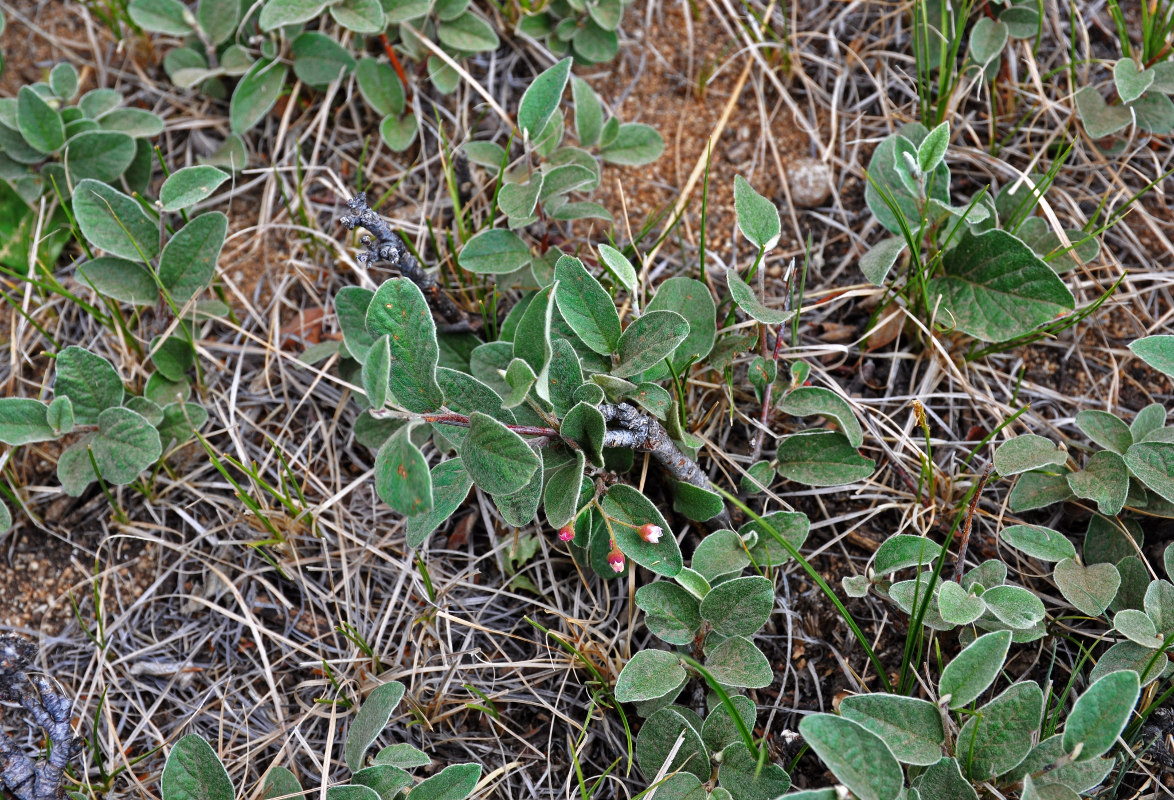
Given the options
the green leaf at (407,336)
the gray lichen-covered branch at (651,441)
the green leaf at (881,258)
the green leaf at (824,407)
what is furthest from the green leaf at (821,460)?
the green leaf at (407,336)

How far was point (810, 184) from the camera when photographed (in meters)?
2.39

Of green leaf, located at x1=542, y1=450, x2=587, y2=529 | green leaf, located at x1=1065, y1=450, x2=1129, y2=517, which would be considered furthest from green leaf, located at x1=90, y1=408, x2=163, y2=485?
green leaf, located at x1=1065, y1=450, x2=1129, y2=517

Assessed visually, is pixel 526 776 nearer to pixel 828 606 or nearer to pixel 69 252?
pixel 828 606

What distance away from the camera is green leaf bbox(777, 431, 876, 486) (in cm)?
193

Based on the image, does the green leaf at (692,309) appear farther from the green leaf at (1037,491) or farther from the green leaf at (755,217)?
the green leaf at (1037,491)

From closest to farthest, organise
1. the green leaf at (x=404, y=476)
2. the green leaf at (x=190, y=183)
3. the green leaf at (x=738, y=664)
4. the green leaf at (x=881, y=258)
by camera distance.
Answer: the green leaf at (x=404, y=476)
the green leaf at (x=738, y=664)
the green leaf at (x=881, y=258)
the green leaf at (x=190, y=183)

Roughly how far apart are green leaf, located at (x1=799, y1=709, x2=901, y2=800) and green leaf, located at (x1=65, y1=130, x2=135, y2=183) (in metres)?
2.36

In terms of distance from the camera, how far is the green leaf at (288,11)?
2195 millimetres

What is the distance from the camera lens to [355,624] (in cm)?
205

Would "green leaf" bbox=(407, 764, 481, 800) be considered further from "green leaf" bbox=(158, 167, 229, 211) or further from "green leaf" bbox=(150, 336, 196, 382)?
"green leaf" bbox=(158, 167, 229, 211)

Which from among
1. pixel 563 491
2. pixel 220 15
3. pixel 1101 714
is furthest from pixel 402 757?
pixel 220 15

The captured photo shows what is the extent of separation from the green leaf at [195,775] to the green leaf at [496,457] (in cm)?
83

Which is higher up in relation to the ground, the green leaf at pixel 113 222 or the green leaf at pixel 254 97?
the green leaf at pixel 254 97

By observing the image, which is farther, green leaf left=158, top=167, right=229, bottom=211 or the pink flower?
green leaf left=158, top=167, right=229, bottom=211
